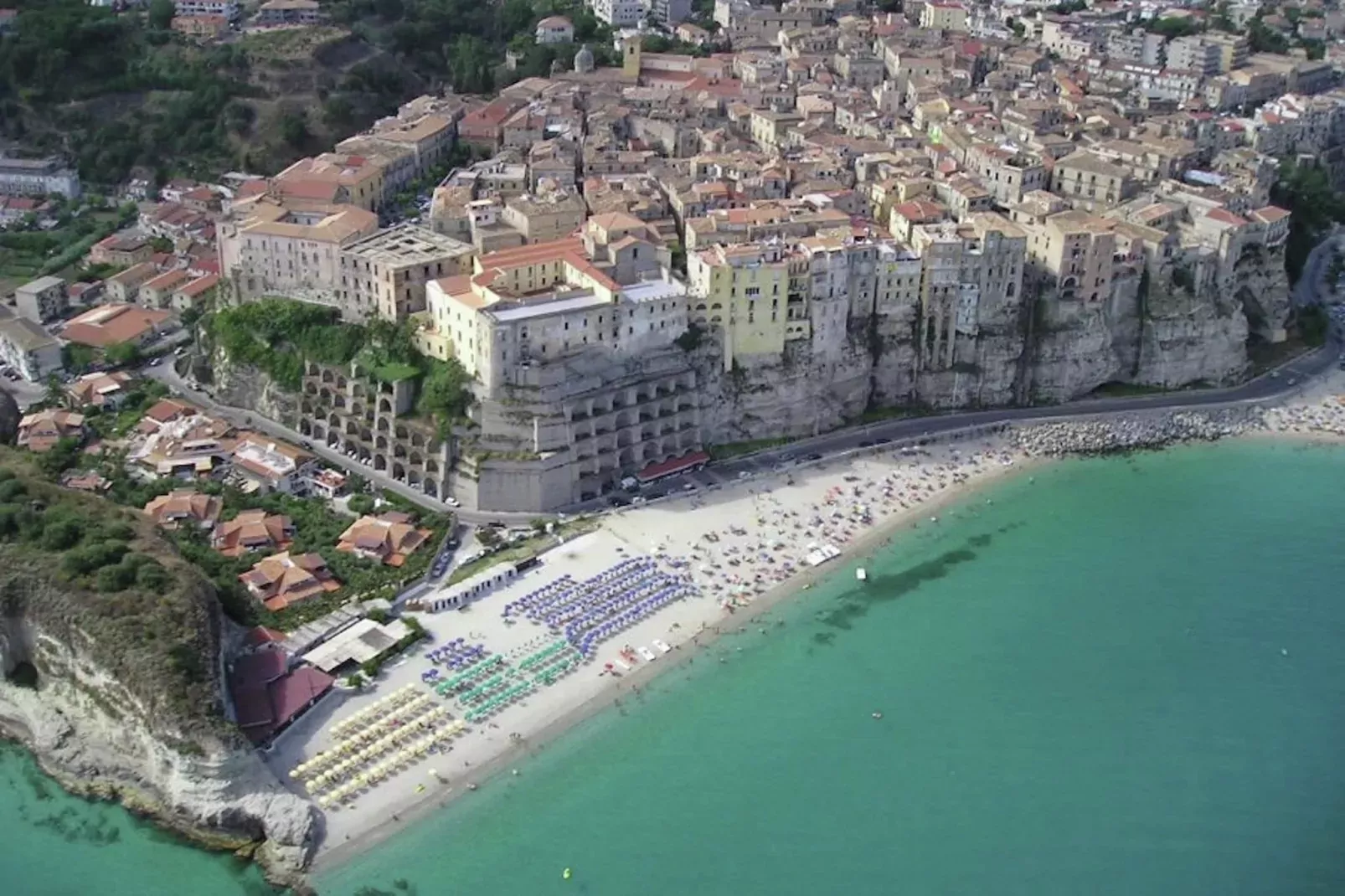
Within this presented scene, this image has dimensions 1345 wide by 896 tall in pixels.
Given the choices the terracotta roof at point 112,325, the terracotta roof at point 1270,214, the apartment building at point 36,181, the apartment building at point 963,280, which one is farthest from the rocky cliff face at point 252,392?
the terracotta roof at point 1270,214

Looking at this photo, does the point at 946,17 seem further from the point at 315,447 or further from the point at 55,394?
the point at 55,394

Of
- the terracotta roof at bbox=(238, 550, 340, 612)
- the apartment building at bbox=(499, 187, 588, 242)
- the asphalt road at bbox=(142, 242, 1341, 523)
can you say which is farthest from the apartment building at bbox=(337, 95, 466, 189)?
the terracotta roof at bbox=(238, 550, 340, 612)

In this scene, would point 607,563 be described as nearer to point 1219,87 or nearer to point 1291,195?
point 1291,195

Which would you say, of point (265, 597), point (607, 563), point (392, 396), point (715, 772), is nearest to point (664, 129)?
point (392, 396)

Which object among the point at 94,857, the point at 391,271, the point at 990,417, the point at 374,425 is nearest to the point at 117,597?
the point at 94,857

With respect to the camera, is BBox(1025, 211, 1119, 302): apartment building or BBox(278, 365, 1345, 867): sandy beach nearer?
BBox(278, 365, 1345, 867): sandy beach

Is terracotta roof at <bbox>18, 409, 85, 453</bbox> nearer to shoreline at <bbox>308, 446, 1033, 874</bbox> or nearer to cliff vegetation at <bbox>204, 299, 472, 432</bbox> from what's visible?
cliff vegetation at <bbox>204, 299, 472, 432</bbox>
